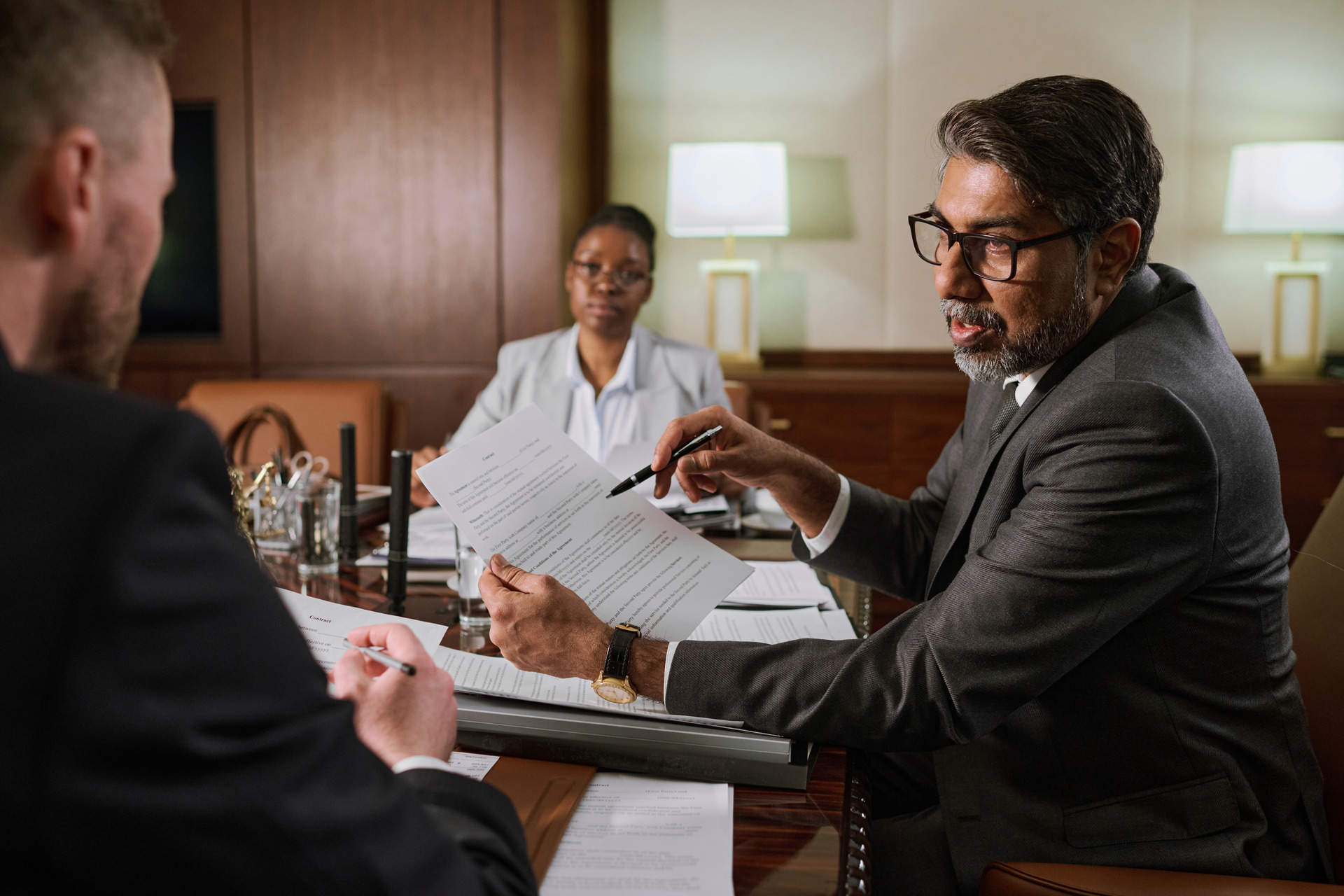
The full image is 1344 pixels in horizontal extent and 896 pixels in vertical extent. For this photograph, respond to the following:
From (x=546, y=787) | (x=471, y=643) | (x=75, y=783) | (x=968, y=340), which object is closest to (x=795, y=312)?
(x=968, y=340)

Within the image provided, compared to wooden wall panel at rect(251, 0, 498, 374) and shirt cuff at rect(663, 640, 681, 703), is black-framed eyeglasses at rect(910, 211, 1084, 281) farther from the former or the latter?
wooden wall panel at rect(251, 0, 498, 374)

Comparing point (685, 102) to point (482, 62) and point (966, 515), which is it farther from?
point (966, 515)

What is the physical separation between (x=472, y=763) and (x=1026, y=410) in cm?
78

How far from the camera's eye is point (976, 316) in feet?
4.10

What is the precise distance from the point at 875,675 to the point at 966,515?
326mm

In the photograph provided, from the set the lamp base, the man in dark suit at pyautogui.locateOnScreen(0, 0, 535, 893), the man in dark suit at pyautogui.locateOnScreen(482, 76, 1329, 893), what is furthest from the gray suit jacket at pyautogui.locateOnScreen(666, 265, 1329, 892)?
the lamp base

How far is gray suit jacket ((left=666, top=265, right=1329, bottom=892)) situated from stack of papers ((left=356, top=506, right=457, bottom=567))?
28.5 inches

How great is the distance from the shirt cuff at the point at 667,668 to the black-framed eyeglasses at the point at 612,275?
1.70m

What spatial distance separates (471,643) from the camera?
121 cm

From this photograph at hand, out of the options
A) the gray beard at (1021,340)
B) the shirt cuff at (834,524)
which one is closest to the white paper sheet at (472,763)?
the shirt cuff at (834,524)

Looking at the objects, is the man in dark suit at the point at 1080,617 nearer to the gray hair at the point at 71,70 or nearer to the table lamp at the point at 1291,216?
the gray hair at the point at 71,70

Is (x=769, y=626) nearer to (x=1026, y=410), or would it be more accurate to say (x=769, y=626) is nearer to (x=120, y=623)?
(x=1026, y=410)

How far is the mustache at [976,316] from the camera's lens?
1.23 meters

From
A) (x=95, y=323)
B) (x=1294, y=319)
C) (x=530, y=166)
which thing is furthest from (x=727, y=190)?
(x=95, y=323)
